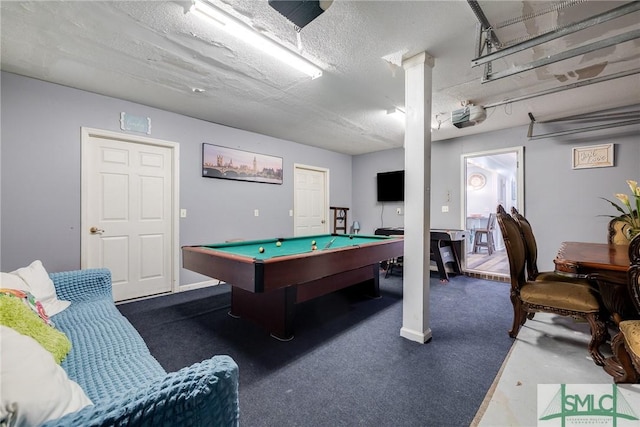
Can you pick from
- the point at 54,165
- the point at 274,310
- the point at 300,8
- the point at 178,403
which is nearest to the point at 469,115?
the point at 300,8

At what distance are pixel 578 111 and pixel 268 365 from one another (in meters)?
4.68

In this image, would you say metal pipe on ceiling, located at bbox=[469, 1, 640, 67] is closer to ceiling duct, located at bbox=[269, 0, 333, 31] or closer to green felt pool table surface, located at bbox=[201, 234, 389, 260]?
ceiling duct, located at bbox=[269, 0, 333, 31]

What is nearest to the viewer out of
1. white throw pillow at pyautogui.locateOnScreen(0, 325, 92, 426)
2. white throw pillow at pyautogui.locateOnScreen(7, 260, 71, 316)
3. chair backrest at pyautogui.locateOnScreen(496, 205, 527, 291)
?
white throw pillow at pyautogui.locateOnScreen(0, 325, 92, 426)

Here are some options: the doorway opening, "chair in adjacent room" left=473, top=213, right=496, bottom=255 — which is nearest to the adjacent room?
the doorway opening

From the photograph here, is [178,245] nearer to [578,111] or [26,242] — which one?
[26,242]

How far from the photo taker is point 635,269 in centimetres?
139

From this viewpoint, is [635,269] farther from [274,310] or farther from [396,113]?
[396,113]

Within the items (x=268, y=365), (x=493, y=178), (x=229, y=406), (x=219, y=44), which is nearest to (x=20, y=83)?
(x=219, y=44)

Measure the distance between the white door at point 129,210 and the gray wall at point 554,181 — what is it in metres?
4.38

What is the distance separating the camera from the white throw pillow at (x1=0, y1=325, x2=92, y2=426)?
59 centimetres

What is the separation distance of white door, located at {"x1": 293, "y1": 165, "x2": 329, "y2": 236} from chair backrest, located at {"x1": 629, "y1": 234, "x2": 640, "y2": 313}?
4269 mm

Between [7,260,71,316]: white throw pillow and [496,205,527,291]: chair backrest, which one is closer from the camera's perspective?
[7,260,71,316]: white throw pillow

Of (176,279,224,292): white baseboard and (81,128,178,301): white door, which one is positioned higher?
(81,128,178,301): white door

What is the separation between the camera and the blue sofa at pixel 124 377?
0.66 meters
